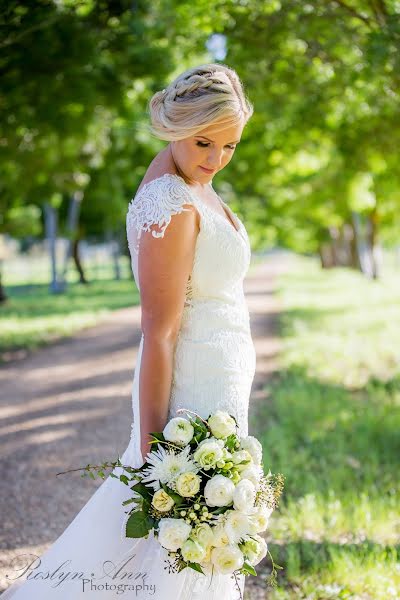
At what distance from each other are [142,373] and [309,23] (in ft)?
18.4

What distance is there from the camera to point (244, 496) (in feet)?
7.00

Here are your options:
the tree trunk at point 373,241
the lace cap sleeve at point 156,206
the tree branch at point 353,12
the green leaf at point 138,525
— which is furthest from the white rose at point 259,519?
the tree trunk at point 373,241

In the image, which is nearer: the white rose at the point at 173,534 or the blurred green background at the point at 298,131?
the white rose at the point at 173,534

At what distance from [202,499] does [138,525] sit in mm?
237

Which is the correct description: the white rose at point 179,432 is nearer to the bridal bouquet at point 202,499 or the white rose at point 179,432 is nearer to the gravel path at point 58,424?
the bridal bouquet at point 202,499

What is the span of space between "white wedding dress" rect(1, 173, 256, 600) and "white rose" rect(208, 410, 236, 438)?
213 mm

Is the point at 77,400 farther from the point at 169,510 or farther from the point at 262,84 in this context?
the point at 169,510

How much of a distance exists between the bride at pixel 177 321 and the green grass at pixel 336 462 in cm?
133

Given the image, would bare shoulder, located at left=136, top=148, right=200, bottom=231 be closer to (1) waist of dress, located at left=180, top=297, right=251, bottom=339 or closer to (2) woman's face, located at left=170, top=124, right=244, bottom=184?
(2) woman's face, located at left=170, top=124, right=244, bottom=184

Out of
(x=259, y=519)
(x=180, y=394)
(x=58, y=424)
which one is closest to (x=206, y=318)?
(x=180, y=394)

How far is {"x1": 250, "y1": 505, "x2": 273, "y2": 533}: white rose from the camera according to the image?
2195mm

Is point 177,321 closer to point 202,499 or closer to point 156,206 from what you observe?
point 156,206

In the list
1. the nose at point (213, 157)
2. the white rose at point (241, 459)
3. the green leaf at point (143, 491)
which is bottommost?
the green leaf at point (143, 491)

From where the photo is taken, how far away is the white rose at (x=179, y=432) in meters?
2.20
